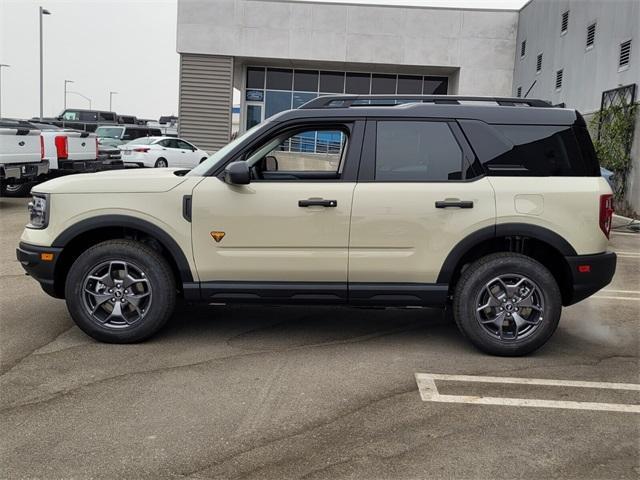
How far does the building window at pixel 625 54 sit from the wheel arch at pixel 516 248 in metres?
13.1

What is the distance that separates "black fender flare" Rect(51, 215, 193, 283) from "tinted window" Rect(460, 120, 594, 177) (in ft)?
7.83

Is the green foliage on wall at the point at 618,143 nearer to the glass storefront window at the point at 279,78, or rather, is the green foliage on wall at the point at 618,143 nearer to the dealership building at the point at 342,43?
the dealership building at the point at 342,43

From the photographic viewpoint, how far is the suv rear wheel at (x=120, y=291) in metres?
4.73

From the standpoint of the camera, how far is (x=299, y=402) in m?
3.84

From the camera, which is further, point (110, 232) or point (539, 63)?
point (539, 63)

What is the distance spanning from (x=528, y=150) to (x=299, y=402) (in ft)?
8.41

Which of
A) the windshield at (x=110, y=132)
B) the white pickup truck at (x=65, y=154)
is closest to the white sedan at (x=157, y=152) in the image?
the windshield at (x=110, y=132)

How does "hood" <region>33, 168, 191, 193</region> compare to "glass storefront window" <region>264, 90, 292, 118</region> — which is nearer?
"hood" <region>33, 168, 191, 193</region>

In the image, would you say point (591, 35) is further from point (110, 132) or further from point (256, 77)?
point (110, 132)

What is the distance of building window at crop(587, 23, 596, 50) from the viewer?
18025 millimetres

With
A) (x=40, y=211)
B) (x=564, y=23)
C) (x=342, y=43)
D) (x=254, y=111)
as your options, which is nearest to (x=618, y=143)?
(x=564, y=23)

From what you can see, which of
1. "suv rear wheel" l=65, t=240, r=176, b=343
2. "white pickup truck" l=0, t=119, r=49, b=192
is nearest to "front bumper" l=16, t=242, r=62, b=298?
"suv rear wheel" l=65, t=240, r=176, b=343

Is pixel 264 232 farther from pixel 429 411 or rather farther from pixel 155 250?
pixel 429 411

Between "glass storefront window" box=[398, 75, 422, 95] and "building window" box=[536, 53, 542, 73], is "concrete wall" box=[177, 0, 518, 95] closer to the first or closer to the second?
"glass storefront window" box=[398, 75, 422, 95]
